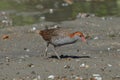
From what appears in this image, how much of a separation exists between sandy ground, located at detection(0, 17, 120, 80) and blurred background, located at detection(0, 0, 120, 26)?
3128mm

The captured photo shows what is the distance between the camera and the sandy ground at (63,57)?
36.5 feet

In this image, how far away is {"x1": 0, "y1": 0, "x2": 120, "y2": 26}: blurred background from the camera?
22564 millimetres

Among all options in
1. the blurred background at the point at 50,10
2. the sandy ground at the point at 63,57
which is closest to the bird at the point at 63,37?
the sandy ground at the point at 63,57

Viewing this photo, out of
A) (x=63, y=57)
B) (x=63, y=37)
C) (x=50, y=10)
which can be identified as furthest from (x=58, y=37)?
(x=50, y=10)

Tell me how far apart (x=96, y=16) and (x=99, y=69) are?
11.4 metres

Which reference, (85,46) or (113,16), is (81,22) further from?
(85,46)

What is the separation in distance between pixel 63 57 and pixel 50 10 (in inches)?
514

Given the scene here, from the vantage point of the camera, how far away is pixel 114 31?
17.8m

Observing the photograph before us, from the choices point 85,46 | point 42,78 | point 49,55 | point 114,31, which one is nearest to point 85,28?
point 114,31

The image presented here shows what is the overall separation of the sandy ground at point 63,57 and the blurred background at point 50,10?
123 inches

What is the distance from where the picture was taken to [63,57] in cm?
1314

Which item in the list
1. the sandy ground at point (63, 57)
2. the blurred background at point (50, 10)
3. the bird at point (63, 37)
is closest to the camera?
the sandy ground at point (63, 57)

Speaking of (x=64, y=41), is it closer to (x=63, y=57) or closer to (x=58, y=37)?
(x=58, y=37)

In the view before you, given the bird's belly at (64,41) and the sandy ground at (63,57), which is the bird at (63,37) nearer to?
Answer: the bird's belly at (64,41)
